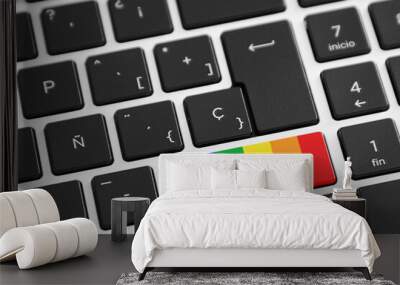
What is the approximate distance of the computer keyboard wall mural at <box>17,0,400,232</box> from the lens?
3867 mm

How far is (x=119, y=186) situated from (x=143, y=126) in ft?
1.24

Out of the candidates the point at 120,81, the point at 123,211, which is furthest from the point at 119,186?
the point at 120,81

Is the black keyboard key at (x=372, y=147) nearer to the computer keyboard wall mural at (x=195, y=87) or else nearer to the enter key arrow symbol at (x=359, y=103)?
the computer keyboard wall mural at (x=195, y=87)

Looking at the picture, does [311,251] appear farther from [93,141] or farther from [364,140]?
[93,141]

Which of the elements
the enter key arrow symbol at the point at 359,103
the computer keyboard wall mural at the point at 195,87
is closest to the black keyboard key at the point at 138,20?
the computer keyboard wall mural at the point at 195,87

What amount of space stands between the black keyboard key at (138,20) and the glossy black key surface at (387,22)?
123 centimetres

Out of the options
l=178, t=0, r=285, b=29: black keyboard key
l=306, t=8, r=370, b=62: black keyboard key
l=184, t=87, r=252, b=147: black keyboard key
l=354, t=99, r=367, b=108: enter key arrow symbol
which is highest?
l=178, t=0, r=285, b=29: black keyboard key

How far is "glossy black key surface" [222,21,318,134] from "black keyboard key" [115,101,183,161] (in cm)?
45

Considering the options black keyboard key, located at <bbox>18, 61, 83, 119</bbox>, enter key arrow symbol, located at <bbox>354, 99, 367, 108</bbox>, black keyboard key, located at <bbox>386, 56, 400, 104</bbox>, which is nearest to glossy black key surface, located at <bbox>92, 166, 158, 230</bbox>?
black keyboard key, located at <bbox>18, 61, 83, 119</bbox>

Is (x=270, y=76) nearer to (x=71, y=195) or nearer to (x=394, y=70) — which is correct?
(x=394, y=70)

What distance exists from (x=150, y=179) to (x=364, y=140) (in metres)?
1.28

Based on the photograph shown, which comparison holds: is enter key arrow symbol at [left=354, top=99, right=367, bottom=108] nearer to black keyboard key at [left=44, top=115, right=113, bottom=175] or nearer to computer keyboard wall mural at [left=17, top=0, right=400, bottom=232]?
computer keyboard wall mural at [left=17, top=0, right=400, bottom=232]

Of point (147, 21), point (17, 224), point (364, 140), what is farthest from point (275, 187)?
point (17, 224)

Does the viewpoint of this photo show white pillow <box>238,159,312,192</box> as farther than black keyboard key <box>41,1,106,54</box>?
Yes
